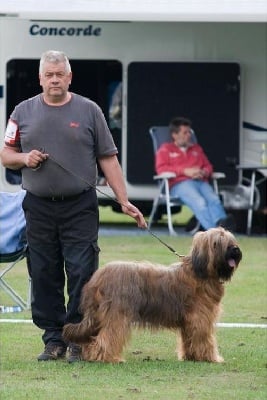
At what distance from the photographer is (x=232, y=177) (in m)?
19.0

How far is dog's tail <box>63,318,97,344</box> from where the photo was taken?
888 centimetres

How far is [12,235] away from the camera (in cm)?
1134

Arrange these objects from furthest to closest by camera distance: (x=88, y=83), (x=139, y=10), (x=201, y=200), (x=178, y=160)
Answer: (x=88, y=83)
(x=178, y=160)
(x=201, y=200)
(x=139, y=10)

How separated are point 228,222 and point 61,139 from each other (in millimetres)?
9000

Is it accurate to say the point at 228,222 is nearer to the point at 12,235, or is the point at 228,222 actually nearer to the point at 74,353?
the point at 12,235

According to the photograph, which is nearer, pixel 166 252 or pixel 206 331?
pixel 206 331

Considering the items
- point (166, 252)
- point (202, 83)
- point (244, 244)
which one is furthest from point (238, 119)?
point (166, 252)

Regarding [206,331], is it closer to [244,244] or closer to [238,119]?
[244,244]

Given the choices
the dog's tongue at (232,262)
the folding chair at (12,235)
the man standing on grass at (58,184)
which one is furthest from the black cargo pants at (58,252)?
the folding chair at (12,235)

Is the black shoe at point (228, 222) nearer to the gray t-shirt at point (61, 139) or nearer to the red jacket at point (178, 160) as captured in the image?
the red jacket at point (178, 160)

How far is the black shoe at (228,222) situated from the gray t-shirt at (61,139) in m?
8.53

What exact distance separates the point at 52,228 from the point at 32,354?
93cm

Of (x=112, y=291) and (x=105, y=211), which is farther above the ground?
(x=112, y=291)

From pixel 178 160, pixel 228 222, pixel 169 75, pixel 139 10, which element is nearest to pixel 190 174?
pixel 178 160
